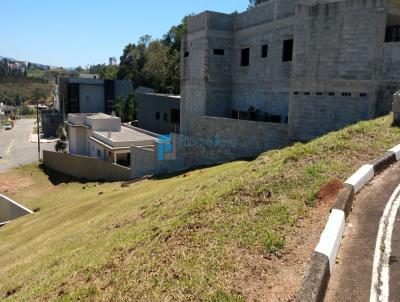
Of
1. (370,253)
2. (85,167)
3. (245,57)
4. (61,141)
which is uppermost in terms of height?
(245,57)

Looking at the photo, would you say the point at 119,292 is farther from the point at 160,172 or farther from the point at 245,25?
the point at 245,25

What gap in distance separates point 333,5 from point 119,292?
725 inches

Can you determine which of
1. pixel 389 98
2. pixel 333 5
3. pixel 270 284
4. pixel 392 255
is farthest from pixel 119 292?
pixel 333 5

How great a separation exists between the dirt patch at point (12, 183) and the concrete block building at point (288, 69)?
17.2 m

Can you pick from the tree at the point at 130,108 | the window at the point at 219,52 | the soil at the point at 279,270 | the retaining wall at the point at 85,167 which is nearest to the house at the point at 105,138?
the retaining wall at the point at 85,167

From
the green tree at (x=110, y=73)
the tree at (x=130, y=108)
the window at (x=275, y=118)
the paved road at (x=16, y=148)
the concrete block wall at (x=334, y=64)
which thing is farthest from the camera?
the green tree at (x=110, y=73)

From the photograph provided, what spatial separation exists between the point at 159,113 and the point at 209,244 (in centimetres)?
3903

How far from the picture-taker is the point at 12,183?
37844 mm

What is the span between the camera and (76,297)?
24.4 feet

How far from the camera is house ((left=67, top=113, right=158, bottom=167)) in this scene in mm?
37812

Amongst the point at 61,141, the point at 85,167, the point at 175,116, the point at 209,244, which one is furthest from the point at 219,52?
the point at 61,141

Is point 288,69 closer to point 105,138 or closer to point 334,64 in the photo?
point 334,64

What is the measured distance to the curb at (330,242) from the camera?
532 cm

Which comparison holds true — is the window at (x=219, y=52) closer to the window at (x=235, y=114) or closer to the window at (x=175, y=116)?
the window at (x=235, y=114)
